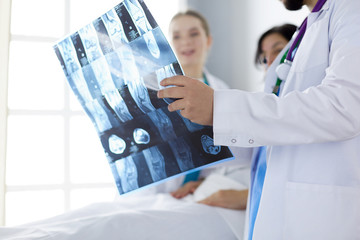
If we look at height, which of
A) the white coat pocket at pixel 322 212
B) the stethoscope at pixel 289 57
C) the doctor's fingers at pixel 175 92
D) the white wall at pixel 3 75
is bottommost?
the white coat pocket at pixel 322 212

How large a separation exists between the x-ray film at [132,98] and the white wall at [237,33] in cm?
144

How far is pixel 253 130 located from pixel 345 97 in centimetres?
20

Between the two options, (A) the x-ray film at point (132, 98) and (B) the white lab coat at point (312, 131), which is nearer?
(B) the white lab coat at point (312, 131)

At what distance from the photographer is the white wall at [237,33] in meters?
2.35

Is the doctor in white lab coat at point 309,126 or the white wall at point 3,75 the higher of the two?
the white wall at point 3,75

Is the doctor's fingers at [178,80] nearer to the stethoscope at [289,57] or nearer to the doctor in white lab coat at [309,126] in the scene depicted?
the doctor in white lab coat at [309,126]

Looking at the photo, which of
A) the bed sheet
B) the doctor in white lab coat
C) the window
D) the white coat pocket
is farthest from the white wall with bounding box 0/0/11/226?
the white coat pocket

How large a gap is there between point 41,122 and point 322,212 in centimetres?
219

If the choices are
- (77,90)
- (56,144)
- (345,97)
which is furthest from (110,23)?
(56,144)

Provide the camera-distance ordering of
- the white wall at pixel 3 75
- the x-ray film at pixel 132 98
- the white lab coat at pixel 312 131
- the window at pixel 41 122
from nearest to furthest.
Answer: the white lab coat at pixel 312 131 → the x-ray film at pixel 132 98 → the white wall at pixel 3 75 → the window at pixel 41 122

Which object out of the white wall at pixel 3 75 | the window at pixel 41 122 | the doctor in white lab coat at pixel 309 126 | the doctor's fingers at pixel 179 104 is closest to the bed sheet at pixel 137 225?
the doctor in white lab coat at pixel 309 126

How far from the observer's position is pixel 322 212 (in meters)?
0.79

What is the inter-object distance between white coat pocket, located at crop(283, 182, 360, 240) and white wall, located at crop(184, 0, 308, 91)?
1.53 meters

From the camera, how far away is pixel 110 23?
3.03 feet
